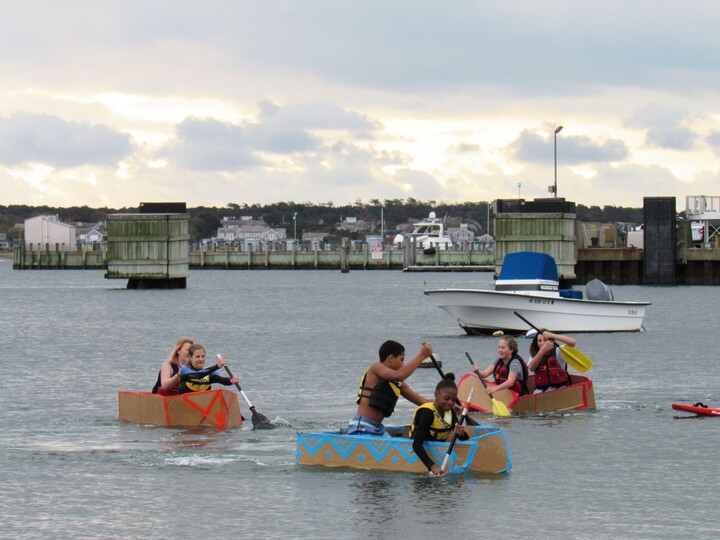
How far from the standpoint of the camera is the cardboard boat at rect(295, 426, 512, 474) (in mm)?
20469

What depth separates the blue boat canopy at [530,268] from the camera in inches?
2007

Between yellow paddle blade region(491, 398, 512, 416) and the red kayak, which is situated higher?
yellow paddle blade region(491, 398, 512, 416)

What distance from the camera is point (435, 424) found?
20.0 m

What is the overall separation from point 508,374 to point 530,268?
980 inches

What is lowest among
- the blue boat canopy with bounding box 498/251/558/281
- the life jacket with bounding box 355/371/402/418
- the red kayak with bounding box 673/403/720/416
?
the red kayak with bounding box 673/403/720/416

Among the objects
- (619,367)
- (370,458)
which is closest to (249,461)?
(370,458)

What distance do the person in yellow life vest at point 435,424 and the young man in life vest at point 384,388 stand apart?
22cm

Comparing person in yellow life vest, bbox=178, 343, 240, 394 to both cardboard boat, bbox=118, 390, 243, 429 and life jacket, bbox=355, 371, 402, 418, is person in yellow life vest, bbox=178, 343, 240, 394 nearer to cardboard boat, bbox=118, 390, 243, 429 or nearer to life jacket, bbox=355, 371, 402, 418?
cardboard boat, bbox=118, 390, 243, 429

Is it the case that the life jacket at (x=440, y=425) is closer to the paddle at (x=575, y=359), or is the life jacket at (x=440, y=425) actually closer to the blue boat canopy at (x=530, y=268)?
the paddle at (x=575, y=359)

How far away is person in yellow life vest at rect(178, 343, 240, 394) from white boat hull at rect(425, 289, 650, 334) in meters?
25.4

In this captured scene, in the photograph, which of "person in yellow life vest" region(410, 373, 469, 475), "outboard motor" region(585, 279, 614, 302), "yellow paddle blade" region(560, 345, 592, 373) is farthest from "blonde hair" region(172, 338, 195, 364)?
"outboard motor" region(585, 279, 614, 302)

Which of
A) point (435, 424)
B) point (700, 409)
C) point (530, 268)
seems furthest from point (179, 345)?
point (530, 268)

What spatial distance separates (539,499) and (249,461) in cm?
535

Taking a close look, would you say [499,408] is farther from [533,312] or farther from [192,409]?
[533,312]
